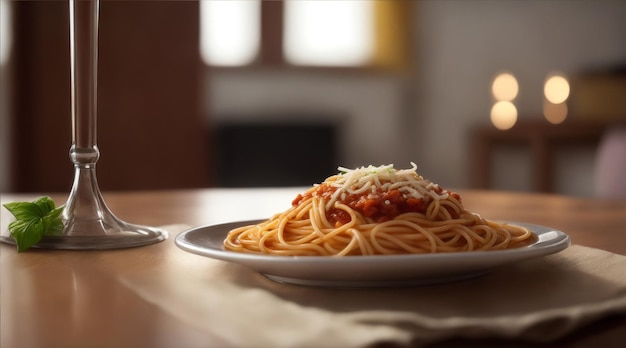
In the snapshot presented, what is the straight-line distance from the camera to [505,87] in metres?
6.55

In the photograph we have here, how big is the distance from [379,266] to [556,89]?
596cm

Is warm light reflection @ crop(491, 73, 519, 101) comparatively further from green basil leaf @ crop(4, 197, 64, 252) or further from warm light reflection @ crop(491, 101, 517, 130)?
green basil leaf @ crop(4, 197, 64, 252)

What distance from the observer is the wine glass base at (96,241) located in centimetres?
98

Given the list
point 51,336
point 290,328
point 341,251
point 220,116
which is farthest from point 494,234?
point 220,116

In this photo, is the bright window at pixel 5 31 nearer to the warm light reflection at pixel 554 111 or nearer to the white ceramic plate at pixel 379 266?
the warm light reflection at pixel 554 111

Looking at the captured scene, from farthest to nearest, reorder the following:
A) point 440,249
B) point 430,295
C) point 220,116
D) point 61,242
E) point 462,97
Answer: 1. point 462,97
2. point 220,116
3. point 61,242
4. point 440,249
5. point 430,295

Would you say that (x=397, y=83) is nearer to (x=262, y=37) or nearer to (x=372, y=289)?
(x=262, y=37)

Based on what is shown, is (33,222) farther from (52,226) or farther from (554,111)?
(554,111)

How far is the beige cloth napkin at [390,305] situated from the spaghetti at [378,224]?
6cm

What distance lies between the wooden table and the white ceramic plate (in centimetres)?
10

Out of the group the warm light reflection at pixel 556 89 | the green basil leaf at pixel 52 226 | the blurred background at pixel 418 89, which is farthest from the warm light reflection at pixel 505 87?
the green basil leaf at pixel 52 226

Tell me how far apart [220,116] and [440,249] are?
5521mm

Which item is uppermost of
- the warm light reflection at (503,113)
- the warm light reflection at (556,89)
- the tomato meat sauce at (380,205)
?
the warm light reflection at (556,89)

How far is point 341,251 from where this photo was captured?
31.3 inches
